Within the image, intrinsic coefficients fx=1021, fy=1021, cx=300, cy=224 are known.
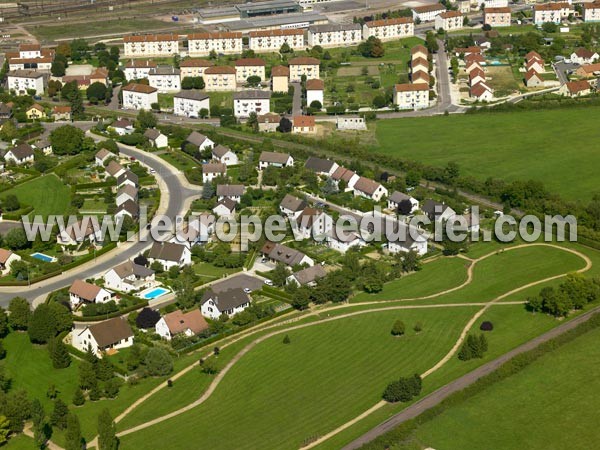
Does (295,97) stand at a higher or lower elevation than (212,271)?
higher

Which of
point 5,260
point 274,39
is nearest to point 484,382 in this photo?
point 5,260

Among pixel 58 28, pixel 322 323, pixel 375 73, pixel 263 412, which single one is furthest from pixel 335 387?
pixel 58 28

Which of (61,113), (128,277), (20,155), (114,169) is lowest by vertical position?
Result: (128,277)

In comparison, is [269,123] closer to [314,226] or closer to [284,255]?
[314,226]

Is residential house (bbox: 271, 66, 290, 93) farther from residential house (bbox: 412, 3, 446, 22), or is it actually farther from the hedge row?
the hedge row

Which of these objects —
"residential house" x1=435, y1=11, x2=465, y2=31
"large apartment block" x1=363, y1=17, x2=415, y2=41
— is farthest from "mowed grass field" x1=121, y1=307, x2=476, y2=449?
"residential house" x1=435, y1=11, x2=465, y2=31

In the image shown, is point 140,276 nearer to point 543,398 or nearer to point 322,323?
point 322,323

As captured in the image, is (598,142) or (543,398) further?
(598,142)

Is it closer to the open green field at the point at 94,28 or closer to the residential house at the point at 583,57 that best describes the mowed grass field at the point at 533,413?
the residential house at the point at 583,57
